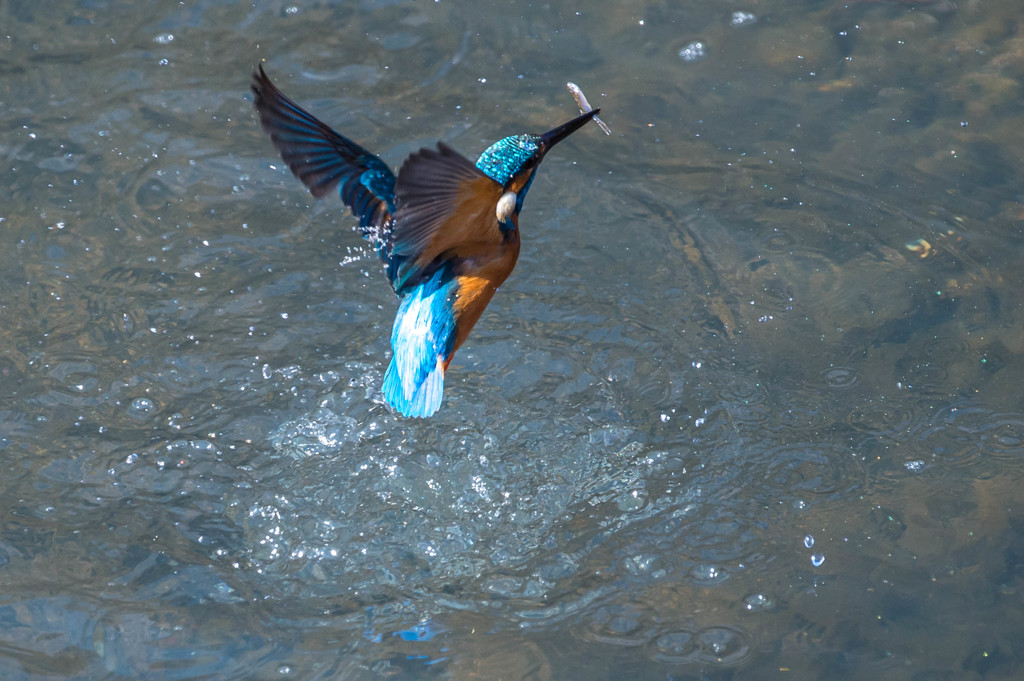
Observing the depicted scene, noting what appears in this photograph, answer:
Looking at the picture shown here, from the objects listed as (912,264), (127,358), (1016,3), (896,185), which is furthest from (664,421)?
(1016,3)

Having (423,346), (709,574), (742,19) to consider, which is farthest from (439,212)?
(742,19)

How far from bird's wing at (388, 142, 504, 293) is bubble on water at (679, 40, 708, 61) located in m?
2.37

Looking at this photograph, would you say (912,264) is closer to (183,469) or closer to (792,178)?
(792,178)

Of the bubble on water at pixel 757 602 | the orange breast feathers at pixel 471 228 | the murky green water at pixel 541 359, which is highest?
the orange breast feathers at pixel 471 228

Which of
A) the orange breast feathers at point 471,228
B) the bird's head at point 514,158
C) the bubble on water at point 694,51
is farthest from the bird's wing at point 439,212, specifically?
the bubble on water at point 694,51

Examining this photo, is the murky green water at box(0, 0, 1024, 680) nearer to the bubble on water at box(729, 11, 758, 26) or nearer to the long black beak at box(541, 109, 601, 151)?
the bubble on water at box(729, 11, 758, 26)

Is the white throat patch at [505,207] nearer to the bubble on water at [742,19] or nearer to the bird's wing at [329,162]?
the bird's wing at [329,162]

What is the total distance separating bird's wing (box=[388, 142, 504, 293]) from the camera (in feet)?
7.72

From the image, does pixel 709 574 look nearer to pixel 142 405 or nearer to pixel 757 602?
pixel 757 602

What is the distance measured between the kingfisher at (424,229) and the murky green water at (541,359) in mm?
624

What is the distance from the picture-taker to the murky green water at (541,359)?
122 inches

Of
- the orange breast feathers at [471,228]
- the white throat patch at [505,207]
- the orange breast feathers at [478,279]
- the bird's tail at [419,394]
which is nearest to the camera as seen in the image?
the orange breast feathers at [471,228]

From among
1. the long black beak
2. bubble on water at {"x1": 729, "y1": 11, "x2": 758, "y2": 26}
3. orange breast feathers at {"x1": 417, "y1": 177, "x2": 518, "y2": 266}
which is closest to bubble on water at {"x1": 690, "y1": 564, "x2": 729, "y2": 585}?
orange breast feathers at {"x1": 417, "y1": 177, "x2": 518, "y2": 266}

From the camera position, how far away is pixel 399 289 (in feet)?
10.3
